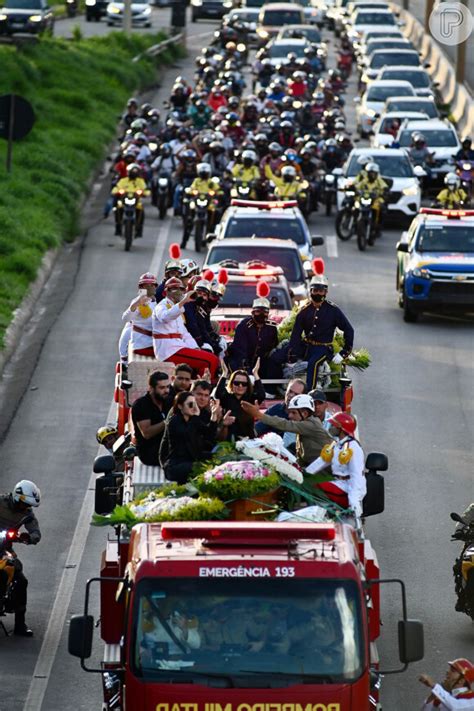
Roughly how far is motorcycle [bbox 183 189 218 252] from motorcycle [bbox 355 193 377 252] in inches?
109

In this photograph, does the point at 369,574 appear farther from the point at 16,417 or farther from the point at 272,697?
the point at 16,417

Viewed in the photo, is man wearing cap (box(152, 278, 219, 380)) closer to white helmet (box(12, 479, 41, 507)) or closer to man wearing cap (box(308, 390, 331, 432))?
man wearing cap (box(308, 390, 331, 432))

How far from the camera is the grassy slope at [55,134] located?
3553 centimetres

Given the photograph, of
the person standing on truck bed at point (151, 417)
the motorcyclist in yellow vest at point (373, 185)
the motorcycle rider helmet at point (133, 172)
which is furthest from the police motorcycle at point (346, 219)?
the person standing on truck bed at point (151, 417)

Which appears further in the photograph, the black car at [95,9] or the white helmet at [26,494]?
the black car at [95,9]

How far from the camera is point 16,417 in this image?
2475 cm

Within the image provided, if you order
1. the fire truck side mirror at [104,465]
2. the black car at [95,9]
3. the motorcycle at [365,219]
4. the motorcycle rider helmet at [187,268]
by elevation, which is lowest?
the black car at [95,9]

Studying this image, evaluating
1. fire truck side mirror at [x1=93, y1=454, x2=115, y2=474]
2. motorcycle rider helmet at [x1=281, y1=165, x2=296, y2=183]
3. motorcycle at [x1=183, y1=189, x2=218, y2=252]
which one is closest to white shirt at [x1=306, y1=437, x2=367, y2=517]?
Answer: fire truck side mirror at [x1=93, y1=454, x2=115, y2=474]

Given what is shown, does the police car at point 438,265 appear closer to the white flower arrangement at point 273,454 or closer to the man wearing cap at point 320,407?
the man wearing cap at point 320,407

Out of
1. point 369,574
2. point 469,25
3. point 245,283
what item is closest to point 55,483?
point 245,283

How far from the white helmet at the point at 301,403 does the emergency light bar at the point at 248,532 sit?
10.0ft

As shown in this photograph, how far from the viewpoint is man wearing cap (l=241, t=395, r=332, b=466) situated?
15.1 meters

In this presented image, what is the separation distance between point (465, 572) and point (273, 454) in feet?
10.6

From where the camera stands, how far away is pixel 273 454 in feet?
45.6
